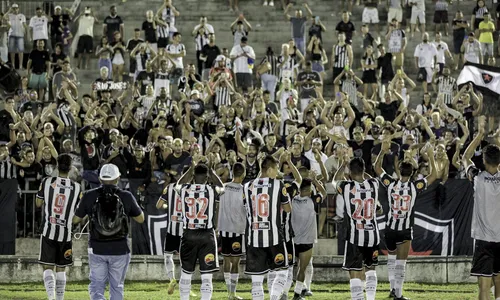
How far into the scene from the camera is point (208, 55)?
101 ft

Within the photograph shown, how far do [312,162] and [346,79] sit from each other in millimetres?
6694

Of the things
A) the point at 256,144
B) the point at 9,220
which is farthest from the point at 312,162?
the point at 9,220

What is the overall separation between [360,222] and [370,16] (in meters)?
17.2

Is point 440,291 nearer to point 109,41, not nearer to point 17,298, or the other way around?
point 17,298

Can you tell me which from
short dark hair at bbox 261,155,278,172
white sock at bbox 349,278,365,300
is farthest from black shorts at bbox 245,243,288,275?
short dark hair at bbox 261,155,278,172

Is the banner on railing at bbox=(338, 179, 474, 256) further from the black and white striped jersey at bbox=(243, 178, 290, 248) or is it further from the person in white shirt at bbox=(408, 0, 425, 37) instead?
the person in white shirt at bbox=(408, 0, 425, 37)

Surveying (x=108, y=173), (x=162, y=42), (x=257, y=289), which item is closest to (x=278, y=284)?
(x=257, y=289)

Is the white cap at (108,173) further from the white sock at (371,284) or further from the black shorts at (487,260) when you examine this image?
the black shorts at (487,260)

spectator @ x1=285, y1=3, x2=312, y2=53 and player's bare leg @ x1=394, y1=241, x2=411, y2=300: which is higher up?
spectator @ x1=285, y1=3, x2=312, y2=53

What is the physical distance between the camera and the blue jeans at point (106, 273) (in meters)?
14.7

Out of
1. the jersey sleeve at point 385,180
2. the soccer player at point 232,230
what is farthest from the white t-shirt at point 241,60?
the soccer player at point 232,230

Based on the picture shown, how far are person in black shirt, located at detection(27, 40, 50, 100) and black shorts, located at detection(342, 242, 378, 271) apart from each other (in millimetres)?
14919

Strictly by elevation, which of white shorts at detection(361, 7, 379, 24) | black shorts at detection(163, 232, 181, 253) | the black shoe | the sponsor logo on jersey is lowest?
the black shoe

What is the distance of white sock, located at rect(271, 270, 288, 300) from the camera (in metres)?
16.9
